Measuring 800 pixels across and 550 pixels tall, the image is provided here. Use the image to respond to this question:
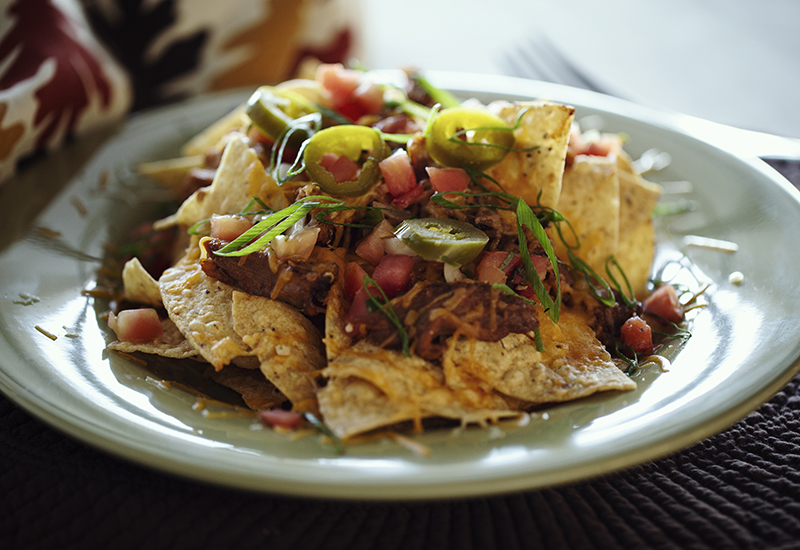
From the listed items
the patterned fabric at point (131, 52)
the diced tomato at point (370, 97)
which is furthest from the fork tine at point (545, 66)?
the diced tomato at point (370, 97)

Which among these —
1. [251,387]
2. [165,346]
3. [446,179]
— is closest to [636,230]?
[446,179]

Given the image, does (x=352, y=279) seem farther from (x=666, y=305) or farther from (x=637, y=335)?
(x=666, y=305)

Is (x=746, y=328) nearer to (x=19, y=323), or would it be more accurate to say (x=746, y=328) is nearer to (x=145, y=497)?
(x=145, y=497)

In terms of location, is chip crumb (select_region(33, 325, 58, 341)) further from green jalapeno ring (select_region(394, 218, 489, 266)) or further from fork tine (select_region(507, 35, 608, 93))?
fork tine (select_region(507, 35, 608, 93))

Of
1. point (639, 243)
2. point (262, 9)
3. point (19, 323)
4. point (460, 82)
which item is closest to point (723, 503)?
point (639, 243)

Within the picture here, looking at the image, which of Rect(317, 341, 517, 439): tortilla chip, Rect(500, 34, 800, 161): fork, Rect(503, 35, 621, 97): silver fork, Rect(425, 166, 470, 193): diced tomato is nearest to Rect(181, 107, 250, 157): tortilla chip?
Rect(425, 166, 470, 193): diced tomato

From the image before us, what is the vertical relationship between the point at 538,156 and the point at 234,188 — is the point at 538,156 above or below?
above
